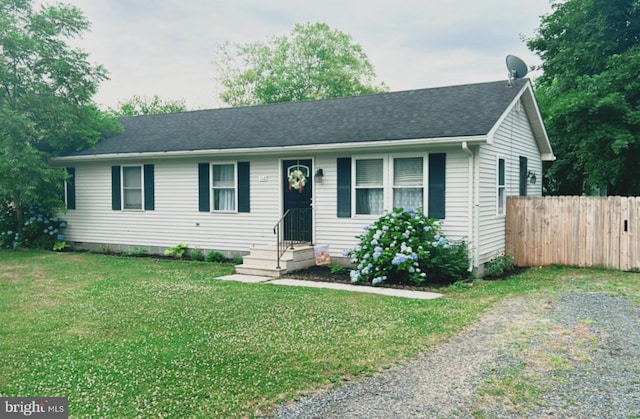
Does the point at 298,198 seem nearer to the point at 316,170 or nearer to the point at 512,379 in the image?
the point at 316,170

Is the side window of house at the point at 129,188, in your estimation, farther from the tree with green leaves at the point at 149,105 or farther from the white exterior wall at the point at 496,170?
the tree with green leaves at the point at 149,105

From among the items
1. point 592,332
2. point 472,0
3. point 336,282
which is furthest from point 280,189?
point 472,0

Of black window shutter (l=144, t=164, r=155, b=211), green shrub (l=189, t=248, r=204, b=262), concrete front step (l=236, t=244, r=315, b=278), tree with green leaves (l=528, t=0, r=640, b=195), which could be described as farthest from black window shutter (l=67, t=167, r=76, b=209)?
tree with green leaves (l=528, t=0, r=640, b=195)

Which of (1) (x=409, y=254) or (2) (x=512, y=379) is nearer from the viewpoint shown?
(2) (x=512, y=379)

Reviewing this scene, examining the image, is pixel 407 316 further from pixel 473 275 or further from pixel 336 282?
pixel 473 275

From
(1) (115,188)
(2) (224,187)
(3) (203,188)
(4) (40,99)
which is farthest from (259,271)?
(4) (40,99)

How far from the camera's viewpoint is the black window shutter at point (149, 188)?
14195 millimetres

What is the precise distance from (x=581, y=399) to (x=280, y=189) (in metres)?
8.91

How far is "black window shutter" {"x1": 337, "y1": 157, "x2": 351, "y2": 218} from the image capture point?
11.5m

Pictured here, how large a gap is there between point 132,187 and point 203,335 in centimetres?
959

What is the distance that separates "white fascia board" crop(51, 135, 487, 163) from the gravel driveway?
4137 millimetres

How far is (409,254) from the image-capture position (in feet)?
32.0

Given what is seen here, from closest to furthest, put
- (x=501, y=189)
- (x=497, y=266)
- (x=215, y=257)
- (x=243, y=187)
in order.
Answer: (x=497, y=266) < (x=501, y=189) < (x=243, y=187) < (x=215, y=257)

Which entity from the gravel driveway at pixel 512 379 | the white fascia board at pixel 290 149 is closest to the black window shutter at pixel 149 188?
the white fascia board at pixel 290 149
